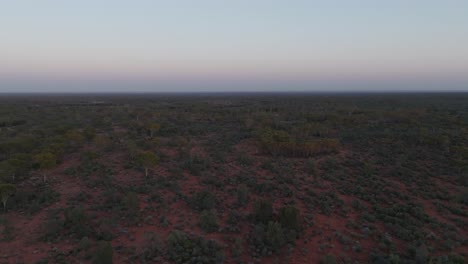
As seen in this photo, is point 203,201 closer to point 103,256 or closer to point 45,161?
point 103,256

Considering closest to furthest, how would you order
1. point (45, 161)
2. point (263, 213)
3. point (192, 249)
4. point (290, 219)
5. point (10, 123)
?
point (192, 249)
point (290, 219)
point (263, 213)
point (45, 161)
point (10, 123)

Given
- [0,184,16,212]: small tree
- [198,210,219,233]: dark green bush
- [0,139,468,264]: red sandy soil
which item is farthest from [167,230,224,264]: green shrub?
[0,184,16,212]: small tree

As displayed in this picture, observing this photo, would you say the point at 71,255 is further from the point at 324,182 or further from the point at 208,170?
the point at 324,182

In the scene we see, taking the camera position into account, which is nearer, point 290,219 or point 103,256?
point 103,256

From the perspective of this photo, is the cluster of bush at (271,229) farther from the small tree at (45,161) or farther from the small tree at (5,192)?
the small tree at (45,161)

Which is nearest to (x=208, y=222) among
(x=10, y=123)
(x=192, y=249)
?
(x=192, y=249)

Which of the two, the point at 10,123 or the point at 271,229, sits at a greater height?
the point at 10,123

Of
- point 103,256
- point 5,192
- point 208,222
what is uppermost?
point 5,192

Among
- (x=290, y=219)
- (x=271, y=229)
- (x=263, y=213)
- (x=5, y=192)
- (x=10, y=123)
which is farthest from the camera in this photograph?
(x=10, y=123)

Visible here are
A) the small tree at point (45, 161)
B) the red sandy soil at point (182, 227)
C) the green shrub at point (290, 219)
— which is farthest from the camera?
the small tree at point (45, 161)

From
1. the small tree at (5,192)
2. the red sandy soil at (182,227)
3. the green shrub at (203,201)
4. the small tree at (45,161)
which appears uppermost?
the small tree at (45,161)

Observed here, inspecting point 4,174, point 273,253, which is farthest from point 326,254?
point 4,174

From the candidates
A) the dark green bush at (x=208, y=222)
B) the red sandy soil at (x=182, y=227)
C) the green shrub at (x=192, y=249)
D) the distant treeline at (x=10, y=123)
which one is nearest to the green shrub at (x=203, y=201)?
the red sandy soil at (x=182, y=227)
